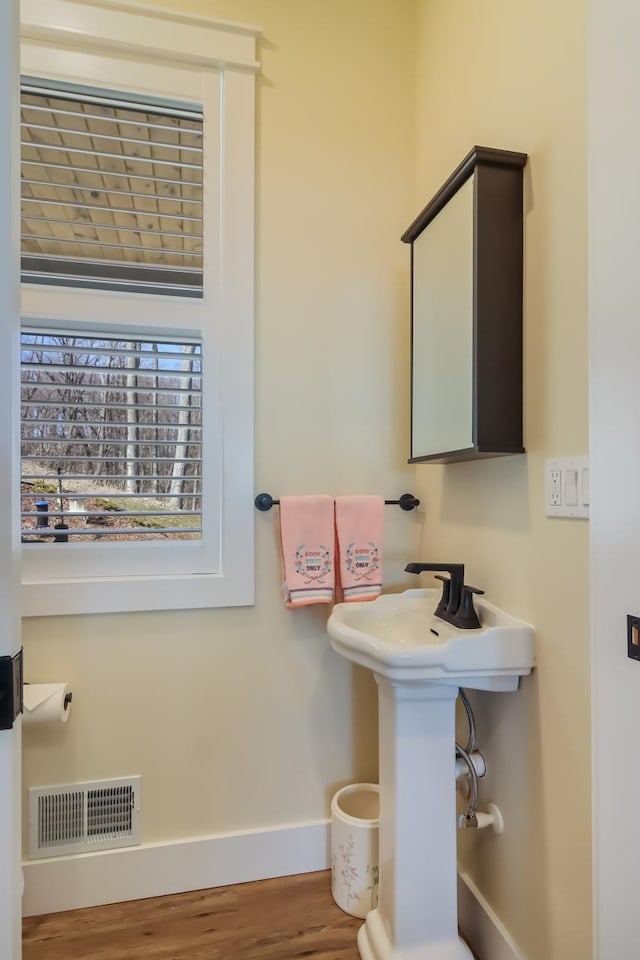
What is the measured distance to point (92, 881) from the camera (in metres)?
1.51

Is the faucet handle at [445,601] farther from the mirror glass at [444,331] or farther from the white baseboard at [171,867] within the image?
the white baseboard at [171,867]

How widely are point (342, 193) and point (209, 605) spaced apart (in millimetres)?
1415

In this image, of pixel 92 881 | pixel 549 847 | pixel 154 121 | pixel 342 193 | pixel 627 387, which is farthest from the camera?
pixel 342 193

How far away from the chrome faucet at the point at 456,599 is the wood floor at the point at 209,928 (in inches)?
36.4

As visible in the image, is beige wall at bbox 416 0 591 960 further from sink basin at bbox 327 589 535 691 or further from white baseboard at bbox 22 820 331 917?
white baseboard at bbox 22 820 331 917

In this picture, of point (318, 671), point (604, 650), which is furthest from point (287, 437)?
point (604, 650)

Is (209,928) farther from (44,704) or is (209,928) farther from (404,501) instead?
(404,501)

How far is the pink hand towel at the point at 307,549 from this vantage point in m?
1.60

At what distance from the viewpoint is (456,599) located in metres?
1.33

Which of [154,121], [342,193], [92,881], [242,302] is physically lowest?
[92,881]

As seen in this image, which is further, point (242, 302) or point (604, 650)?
point (242, 302)

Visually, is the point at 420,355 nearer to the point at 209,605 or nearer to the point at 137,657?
the point at 209,605

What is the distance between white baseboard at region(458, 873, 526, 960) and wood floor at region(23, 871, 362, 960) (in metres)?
0.30

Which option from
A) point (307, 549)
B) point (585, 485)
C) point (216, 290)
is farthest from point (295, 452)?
point (585, 485)
